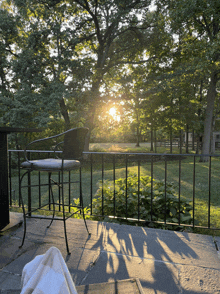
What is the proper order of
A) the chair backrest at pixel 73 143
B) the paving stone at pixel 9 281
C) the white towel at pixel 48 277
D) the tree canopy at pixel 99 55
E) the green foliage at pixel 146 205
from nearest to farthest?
the white towel at pixel 48 277, the paving stone at pixel 9 281, the chair backrest at pixel 73 143, the green foliage at pixel 146 205, the tree canopy at pixel 99 55

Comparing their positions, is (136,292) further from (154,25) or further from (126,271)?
(154,25)

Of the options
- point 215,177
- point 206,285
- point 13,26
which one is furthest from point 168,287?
point 13,26

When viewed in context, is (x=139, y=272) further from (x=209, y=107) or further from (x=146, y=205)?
(x=209, y=107)

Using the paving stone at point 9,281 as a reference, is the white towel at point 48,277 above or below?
above

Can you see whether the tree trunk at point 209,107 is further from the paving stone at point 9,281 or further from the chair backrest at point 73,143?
the paving stone at point 9,281

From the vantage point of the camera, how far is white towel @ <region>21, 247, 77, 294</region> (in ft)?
1.51

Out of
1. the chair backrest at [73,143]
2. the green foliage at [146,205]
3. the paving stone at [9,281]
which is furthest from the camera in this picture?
the green foliage at [146,205]

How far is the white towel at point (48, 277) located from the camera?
460mm

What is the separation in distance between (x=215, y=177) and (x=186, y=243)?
8.65 m

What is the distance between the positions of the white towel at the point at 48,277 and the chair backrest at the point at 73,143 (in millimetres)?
1750

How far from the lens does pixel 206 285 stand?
1.74m

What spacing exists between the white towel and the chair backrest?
1750 millimetres

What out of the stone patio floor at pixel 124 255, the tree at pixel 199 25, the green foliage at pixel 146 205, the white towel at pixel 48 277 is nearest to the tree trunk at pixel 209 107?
the tree at pixel 199 25

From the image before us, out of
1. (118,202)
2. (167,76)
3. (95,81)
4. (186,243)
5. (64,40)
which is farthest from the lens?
(95,81)
